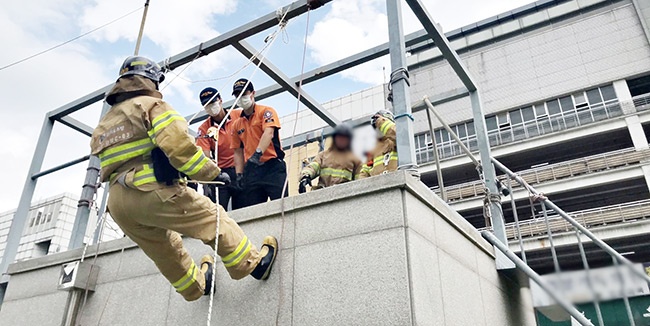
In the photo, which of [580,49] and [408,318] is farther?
[580,49]

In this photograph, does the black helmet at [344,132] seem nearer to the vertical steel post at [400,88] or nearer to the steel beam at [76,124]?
the vertical steel post at [400,88]

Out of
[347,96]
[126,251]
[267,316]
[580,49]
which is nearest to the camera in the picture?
[267,316]

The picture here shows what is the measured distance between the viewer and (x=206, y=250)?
3.81m

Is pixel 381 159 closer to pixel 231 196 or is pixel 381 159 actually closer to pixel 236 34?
pixel 231 196

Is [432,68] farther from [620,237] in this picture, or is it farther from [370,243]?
[370,243]

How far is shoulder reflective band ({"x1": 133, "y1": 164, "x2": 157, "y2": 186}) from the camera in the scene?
2.86 meters

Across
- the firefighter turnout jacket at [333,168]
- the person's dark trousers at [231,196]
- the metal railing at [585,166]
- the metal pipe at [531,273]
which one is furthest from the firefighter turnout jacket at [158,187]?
the metal railing at [585,166]

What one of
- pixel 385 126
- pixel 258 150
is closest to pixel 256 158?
pixel 258 150

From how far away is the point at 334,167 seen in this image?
218 inches

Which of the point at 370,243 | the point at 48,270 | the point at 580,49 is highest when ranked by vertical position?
the point at 580,49

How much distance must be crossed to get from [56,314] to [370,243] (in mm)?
3287

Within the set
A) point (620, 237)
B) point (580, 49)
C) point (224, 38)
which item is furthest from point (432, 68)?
point (224, 38)

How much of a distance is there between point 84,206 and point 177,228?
265cm

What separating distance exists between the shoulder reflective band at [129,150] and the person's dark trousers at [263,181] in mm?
1948
